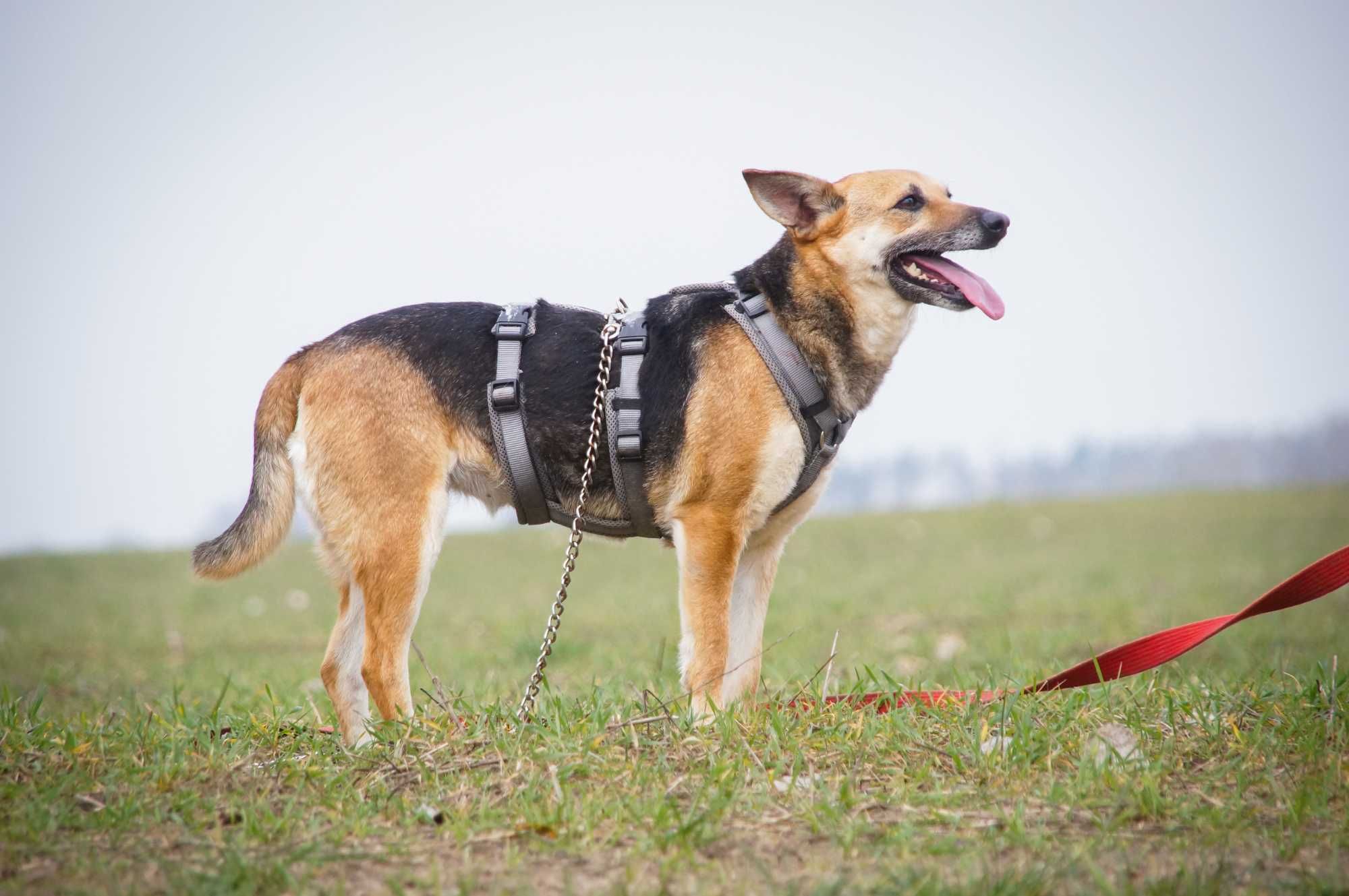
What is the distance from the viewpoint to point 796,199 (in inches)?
199

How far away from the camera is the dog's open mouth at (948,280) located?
4797 millimetres

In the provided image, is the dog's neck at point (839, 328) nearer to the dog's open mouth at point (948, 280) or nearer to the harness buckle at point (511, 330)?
the dog's open mouth at point (948, 280)

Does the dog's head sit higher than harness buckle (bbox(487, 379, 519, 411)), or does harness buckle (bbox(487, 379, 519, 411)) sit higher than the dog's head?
the dog's head

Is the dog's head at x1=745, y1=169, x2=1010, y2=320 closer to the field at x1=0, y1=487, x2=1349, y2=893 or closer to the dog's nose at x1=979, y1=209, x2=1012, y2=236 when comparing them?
the dog's nose at x1=979, y1=209, x2=1012, y2=236

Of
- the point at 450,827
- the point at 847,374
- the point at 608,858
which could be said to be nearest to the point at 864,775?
the point at 608,858

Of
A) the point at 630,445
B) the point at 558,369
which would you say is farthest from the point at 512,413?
the point at 630,445

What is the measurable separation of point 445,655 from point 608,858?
651 cm

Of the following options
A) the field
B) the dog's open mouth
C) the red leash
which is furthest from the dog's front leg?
the dog's open mouth

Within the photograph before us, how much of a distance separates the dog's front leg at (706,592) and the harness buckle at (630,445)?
379 mm

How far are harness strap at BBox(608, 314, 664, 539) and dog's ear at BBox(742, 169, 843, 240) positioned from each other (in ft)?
2.74

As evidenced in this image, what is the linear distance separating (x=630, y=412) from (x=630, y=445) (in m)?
0.15

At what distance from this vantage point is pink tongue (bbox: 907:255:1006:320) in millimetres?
4777

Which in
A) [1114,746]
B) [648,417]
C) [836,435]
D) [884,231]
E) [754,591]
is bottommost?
[1114,746]

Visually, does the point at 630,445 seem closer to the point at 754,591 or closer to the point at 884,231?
the point at 754,591
